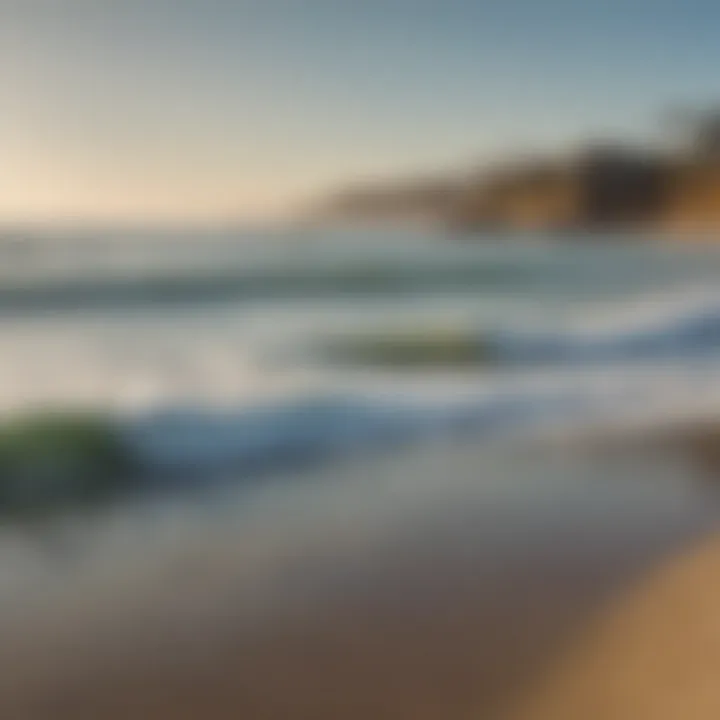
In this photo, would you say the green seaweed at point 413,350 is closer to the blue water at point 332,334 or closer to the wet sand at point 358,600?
the blue water at point 332,334

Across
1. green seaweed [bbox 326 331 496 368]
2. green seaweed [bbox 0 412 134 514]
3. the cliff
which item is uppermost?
the cliff

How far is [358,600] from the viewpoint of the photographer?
842mm

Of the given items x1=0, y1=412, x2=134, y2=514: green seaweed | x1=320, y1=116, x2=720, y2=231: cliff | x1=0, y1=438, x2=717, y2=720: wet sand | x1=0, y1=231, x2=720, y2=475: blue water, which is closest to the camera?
x1=0, y1=438, x2=717, y2=720: wet sand

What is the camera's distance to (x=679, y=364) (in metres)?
1.60

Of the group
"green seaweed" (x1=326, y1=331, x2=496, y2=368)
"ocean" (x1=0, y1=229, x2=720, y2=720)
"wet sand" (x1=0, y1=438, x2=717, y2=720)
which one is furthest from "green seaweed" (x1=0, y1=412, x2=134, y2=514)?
"green seaweed" (x1=326, y1=331, x2=496, y2=368)

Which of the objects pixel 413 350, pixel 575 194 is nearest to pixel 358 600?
pixel 413 350

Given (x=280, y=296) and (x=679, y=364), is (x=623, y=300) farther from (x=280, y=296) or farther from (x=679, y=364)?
(x=280, y=296)

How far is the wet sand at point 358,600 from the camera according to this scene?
714 mm

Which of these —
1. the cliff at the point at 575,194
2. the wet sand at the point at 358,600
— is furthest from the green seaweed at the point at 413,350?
the wet sand at the point at 358,600

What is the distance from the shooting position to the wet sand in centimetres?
71

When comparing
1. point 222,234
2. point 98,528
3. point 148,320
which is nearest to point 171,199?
point 222,234

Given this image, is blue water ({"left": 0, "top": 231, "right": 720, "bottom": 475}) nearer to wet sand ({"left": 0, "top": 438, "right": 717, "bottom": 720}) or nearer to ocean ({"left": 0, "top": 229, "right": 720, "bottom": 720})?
ocean ({"left": 0, "top": 229, "right": 720, "bottom": 720})

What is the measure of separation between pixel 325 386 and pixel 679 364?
25.0 inches

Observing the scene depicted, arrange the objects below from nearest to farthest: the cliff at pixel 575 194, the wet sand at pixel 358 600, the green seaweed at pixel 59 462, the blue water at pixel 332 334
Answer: the wet sand at pixel 358 600 < the green seaweed at pixel 59 462 < the blue water at pixel 332 334 < the cliff at pixel 575 194
